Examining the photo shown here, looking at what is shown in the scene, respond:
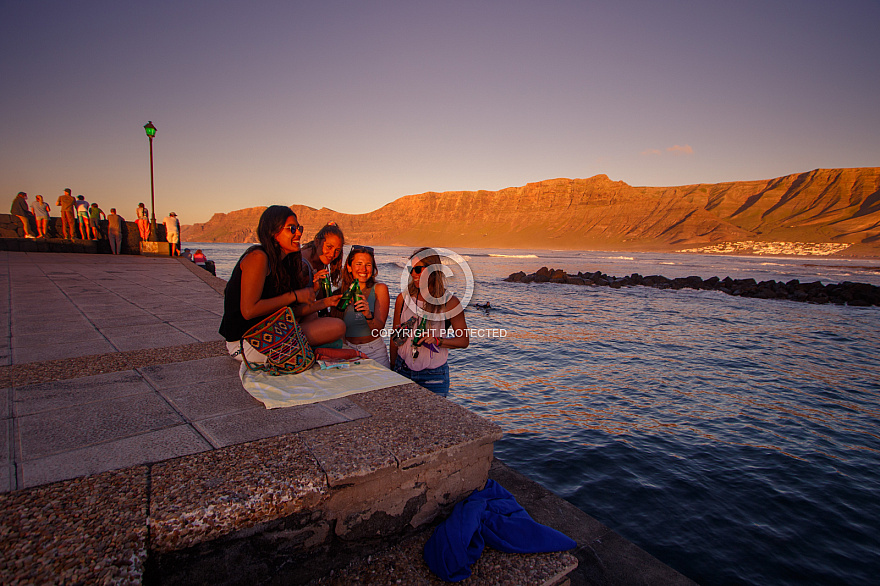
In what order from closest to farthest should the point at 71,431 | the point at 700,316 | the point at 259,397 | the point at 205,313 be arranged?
the point at 71,431 → the point at 259,397 → the point at 205,313 → the point at 700,316

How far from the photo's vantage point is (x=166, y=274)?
12.4 meters

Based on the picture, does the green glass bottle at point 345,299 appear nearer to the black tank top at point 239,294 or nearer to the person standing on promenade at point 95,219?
the black tank top at point 239,294

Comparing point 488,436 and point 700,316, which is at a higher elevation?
point 488,436

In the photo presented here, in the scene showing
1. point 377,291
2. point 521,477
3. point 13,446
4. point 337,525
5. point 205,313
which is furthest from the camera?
point 205,313

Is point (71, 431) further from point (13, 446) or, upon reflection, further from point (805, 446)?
point (805, 446)

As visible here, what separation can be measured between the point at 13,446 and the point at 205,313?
4.84 m

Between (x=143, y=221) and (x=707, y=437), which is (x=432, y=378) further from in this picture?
(x=143, y=221)

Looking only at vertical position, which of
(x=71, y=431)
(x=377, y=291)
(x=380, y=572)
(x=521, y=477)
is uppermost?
(x=377, y=291)

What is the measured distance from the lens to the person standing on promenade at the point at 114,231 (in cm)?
1663

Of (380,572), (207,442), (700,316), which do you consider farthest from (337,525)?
(700,316)

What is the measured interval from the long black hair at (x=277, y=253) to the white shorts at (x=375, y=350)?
106 centimetres

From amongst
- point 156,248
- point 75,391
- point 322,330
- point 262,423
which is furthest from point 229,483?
point 156,248

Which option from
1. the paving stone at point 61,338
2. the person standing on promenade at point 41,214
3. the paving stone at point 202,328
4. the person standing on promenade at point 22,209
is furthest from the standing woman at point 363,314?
the person standing on promenade at point 22,209

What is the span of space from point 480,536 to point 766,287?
3235cm
